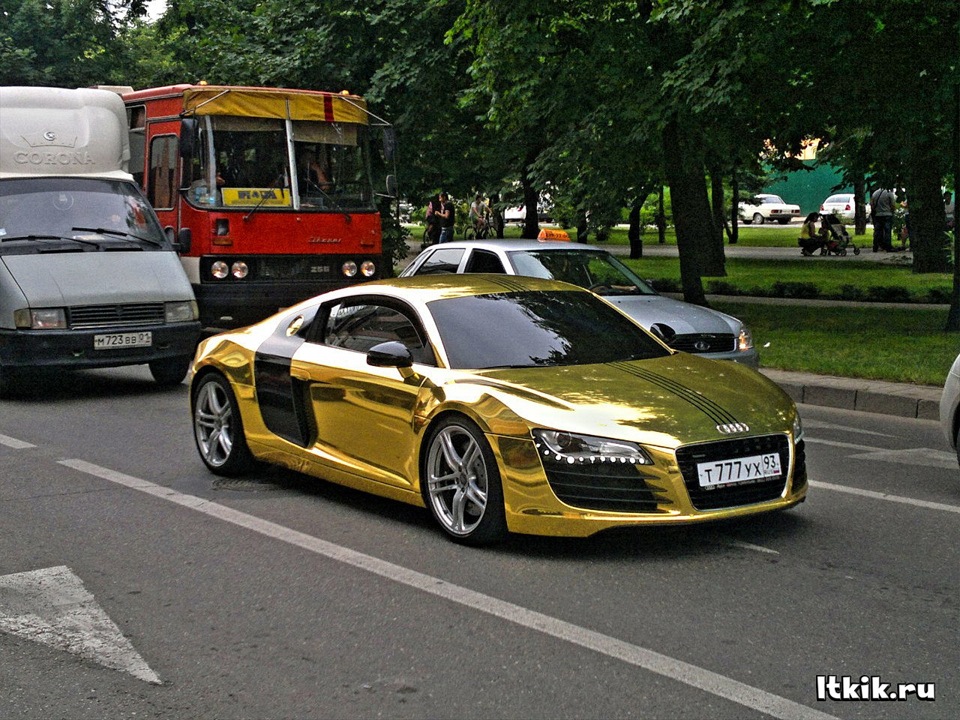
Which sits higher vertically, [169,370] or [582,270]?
[582,270]

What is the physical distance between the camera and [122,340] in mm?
12641

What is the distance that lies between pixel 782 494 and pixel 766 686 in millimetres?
2154

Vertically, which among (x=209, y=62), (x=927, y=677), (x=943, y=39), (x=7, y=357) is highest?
(x=209, y=62)

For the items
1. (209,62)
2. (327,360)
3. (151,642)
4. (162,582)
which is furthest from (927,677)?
(209,62)

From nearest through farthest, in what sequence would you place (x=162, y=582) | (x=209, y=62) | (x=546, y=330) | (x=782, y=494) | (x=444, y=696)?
1. (x=444, y=696)
2. (x=162, y=582)
3. (x=782, y=494)
4. (x=546, y=330)
5. (x=209, y=62)

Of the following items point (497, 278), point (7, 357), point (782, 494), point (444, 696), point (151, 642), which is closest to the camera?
point (444, 696)

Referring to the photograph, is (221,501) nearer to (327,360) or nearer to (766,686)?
(327,360)

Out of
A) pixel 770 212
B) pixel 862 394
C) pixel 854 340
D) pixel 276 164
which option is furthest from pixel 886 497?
pixel 770 212

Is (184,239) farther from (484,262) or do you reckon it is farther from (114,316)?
(484,262)

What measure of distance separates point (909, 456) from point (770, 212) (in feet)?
215

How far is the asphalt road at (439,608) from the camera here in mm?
4641

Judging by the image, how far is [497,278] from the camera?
8.32m

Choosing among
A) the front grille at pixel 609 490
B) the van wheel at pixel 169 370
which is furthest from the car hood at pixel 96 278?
the front grille at pixel 609 490

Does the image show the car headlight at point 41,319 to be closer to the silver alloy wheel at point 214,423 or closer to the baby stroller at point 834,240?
the silver alloy wheel at point 214,423
